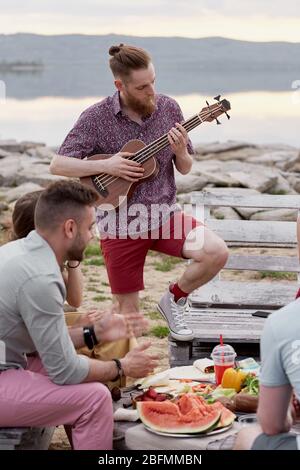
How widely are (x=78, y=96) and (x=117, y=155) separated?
109 ft

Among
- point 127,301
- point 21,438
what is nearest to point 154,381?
point 21,438

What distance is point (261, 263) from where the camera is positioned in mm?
7051

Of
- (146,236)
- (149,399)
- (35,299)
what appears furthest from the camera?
(146,236)

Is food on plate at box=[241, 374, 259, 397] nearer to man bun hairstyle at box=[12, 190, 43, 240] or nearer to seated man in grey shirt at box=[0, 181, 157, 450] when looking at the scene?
seated man in grey shirt at box=[0, 181, 157, 450]

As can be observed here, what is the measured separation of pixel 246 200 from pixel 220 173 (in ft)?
26.4

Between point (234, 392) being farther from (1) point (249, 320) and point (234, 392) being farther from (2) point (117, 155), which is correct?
(2) point (117, 155)

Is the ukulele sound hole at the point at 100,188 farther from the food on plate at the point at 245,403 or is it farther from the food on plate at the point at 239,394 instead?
the food on plate at the point at 245,403

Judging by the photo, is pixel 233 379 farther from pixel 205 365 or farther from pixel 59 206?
pixel 59 206

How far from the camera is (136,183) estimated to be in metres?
6.38

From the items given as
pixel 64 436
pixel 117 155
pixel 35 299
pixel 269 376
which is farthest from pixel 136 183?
pixel 269 376

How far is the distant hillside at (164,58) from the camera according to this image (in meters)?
55.0

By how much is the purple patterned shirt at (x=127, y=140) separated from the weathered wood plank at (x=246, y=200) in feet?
2.47

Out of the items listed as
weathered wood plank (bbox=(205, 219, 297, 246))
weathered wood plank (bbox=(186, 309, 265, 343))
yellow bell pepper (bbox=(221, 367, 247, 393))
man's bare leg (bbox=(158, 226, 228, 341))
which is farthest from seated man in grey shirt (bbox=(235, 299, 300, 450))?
weathered wood plank (bbox=(205, 219, 297, 246))

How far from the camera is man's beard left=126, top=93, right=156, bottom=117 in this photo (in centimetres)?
632
